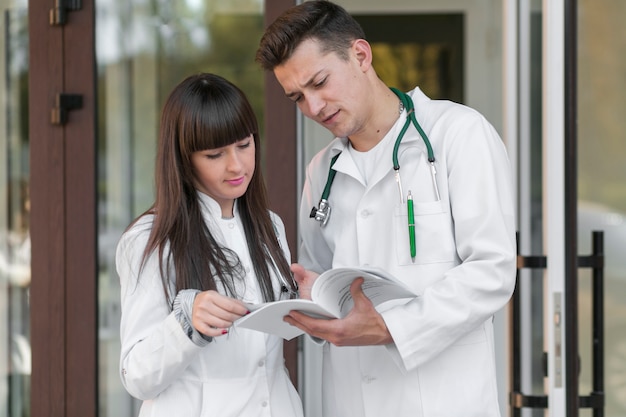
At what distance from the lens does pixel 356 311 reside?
159 centimetres

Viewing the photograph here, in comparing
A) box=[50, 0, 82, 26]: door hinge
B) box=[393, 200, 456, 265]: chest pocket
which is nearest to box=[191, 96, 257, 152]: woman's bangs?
box=[393, 200, 456, 265]: chest pocket

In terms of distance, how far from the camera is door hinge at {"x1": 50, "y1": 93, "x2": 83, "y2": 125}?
265 cm

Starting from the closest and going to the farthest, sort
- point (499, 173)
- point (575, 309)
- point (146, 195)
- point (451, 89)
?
point (499, 173) < point (575, 309) < point (146, 195) < point (451, 89)

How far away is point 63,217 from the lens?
8.73ft

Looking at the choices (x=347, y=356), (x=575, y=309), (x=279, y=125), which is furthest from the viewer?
(x=279, y=125)

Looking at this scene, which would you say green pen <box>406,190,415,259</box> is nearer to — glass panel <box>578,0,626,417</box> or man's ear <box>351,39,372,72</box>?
man's ear <box>351,39,372,72</box>

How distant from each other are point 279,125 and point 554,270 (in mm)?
938

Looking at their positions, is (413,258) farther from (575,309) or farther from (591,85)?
(591,85)

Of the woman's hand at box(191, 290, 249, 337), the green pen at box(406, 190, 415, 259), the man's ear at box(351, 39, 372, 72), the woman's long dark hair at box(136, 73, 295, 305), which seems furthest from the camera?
the man's ear at box(351, 39, 372, 72)

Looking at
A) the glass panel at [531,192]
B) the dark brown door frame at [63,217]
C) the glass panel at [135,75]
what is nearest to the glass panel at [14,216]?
the dark brown door frame at [63,217]

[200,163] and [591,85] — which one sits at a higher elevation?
[591,85]

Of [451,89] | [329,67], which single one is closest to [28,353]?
[329,67]

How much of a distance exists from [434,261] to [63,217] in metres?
1.40

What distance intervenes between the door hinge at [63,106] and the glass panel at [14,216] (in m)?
0.15
